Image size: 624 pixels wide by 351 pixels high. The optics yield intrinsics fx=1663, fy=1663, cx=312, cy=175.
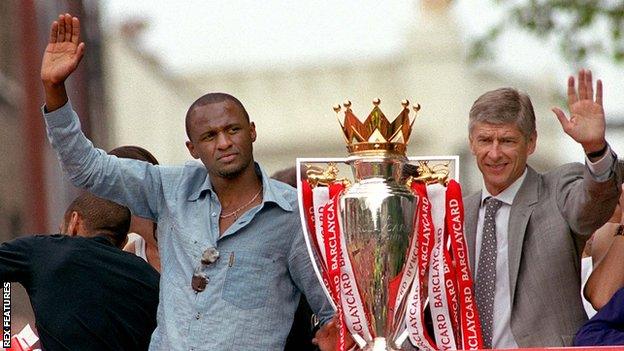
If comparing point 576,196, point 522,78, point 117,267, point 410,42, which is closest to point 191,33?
point 410,42

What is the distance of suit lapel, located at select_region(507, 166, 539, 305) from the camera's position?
197 inches

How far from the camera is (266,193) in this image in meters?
5.08

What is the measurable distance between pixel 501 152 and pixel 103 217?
56.6 inches

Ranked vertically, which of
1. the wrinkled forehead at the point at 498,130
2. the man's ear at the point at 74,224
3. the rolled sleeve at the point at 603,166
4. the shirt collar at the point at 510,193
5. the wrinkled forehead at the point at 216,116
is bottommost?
the man's ear at the point at 74,224

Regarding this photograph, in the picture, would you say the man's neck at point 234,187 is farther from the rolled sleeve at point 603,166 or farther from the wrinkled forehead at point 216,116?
the rolled sleeve at point 603,166

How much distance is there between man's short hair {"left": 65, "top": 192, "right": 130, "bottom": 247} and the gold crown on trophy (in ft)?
4.60

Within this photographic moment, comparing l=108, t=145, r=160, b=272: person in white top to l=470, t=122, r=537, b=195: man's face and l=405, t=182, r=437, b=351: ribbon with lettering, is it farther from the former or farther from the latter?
l=405, t=182, r=437, b=351: ribbon with lettering

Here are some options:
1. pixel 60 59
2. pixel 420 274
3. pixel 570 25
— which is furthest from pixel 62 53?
pixel 570 25

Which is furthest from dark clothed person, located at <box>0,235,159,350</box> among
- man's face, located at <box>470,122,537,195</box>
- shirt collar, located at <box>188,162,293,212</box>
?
man's face, located at <box>470,122,537,195</box>

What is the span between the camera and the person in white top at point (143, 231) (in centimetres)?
601

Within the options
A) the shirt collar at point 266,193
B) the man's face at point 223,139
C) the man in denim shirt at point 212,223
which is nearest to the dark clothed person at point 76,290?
the man in denim shirt at point 212,223

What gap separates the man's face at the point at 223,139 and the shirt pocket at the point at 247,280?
10.3 inches

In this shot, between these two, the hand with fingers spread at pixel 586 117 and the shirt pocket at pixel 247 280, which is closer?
the hand with fingers spread at pixel 586 117

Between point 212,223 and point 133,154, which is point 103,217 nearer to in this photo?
point 133,154
